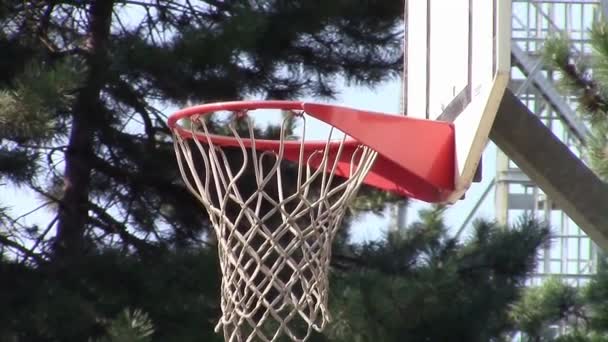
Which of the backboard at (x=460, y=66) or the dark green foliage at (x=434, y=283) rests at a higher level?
the backboard at (x=460, y=66)

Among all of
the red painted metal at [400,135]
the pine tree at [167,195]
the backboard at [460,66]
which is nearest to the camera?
the backboard at [460,66]

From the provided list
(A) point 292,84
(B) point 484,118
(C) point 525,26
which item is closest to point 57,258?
(A) point 292,84

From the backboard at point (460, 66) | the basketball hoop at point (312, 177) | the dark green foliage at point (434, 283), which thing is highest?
the backboard at point (460, 66)

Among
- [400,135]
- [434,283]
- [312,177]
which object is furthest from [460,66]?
[434,283]

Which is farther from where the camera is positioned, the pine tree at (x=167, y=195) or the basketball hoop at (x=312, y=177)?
the pine tree at (x=167, y=195)

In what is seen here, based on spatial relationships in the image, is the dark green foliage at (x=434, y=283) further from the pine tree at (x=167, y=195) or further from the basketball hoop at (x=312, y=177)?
the basketball hoop at (x=312, y=177)

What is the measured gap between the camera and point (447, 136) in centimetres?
353

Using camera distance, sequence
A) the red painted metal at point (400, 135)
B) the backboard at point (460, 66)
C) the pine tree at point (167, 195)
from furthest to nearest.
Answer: the pine tree at point (167, 195)
the red painted metal at point (400, 135)
the backboard at point (460, 66)

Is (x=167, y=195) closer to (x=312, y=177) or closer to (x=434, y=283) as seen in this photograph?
(x=434, y=283)

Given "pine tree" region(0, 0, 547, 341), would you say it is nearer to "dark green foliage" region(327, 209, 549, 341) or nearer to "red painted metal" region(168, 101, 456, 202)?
"dark green foliage" region(327, 209, 549, 341)

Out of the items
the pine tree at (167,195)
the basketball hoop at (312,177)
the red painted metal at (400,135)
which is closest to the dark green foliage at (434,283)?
the pine tree at (167,195)

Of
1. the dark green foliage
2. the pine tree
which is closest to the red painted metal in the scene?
the pine tree

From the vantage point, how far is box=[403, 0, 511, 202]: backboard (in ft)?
10.6

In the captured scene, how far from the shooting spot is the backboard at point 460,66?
127 inches
